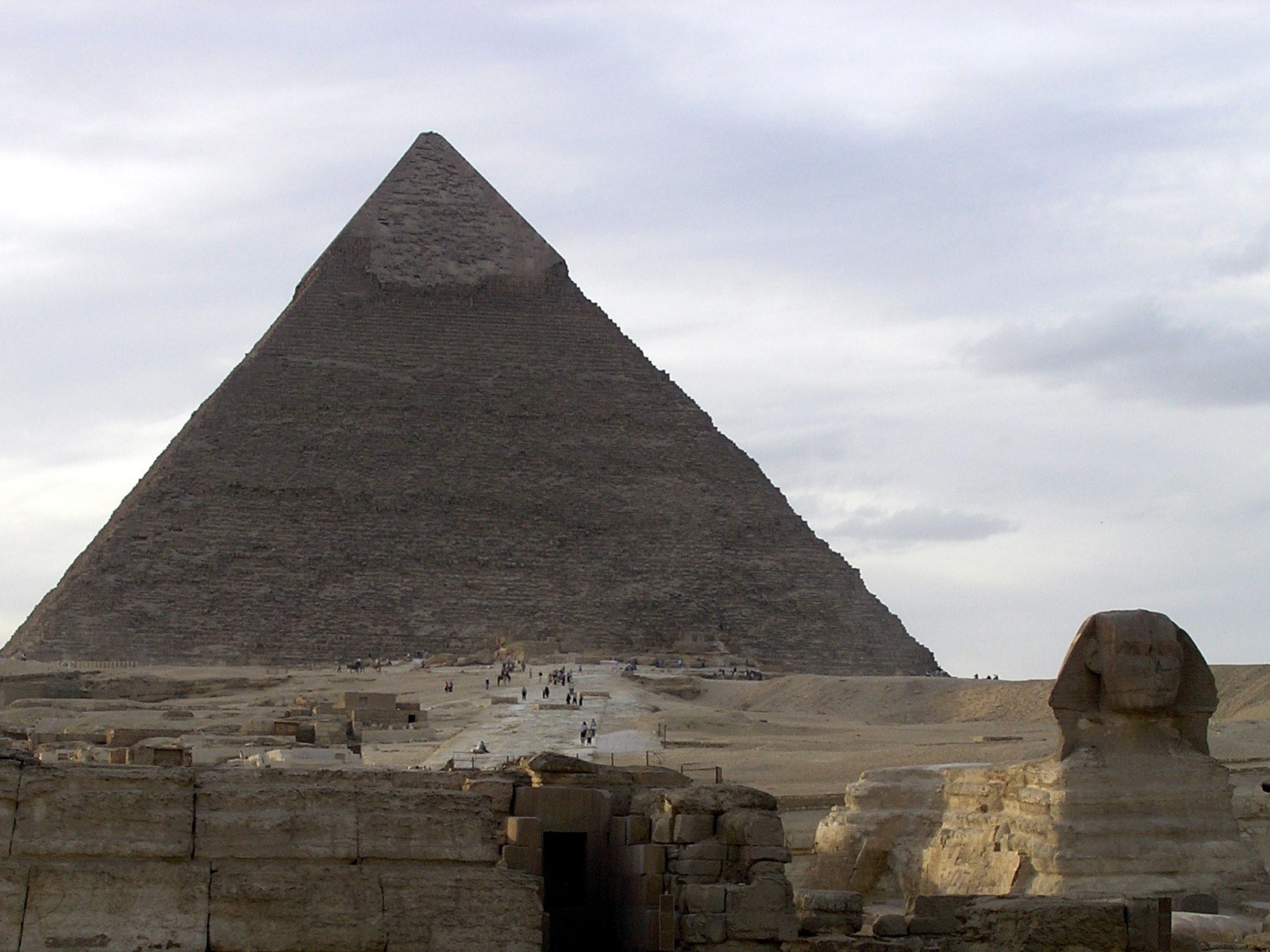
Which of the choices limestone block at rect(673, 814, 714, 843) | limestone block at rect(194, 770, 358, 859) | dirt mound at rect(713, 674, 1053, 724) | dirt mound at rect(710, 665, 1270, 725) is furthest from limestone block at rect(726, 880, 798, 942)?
dirt mound at rect(713, 674, 1053, 724)

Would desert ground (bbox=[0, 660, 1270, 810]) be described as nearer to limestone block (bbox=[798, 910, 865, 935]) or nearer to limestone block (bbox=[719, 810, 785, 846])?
limestone block (bbox=[798, 910, 865, 935])

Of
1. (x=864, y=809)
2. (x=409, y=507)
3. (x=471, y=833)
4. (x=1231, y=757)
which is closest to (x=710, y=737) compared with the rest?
(x=1231, y=757)

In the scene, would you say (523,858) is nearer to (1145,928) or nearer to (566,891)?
(566,891)

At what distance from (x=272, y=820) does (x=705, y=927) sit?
35.1 inches

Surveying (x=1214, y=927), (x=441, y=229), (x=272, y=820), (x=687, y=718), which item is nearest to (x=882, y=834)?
(x=1214, y=927)

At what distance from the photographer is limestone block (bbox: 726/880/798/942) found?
460 cm

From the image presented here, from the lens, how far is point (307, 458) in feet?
350

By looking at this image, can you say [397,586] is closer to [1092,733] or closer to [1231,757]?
[1231,757]

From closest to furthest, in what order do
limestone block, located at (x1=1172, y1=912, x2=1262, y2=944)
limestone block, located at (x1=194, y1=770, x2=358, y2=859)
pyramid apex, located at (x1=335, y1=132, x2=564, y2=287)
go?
limestone block, located at (x1=194, y1=770, x2=358, y2=859), limestone block, located at (x1=1172, y1=912, x2=1262, y2=944), pyramid apex, located at (x1=335, y1=132, x2=564, y2=287)

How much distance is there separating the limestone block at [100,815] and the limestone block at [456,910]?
35 cm

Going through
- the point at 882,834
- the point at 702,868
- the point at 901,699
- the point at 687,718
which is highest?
the point at 901,699

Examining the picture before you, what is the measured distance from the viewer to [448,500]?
10712cm

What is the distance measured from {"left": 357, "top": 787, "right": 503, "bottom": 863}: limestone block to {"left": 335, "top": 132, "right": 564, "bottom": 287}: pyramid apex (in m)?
106

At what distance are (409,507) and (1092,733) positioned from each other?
9965cm
